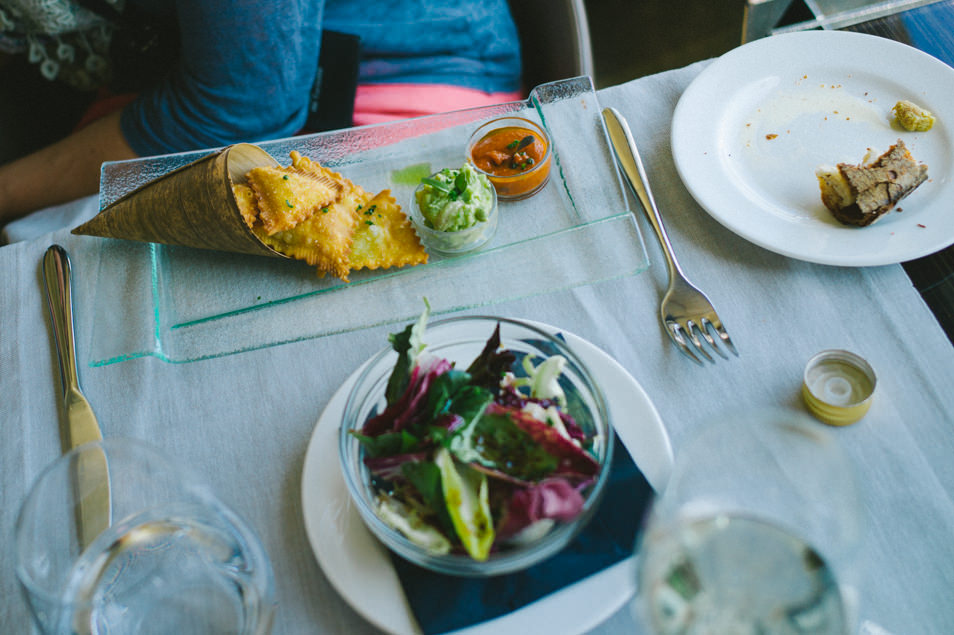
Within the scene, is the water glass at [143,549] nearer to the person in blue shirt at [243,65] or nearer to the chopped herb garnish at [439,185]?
the chopped herb garnish at [439,185]

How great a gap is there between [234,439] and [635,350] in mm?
568

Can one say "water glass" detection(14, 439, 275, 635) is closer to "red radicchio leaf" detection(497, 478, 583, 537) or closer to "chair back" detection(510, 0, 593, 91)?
"red radicchio leaf" detection(497, 478, 583, 537)

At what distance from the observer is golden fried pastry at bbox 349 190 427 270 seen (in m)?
1.04

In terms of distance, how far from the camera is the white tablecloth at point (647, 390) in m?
0.77

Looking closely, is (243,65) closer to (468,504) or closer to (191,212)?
(191,212)

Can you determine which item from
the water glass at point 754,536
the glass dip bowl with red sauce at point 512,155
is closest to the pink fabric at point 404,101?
the glass dip bowl with red sauce at point 512,155

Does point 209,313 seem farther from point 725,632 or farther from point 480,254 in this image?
point 725,632

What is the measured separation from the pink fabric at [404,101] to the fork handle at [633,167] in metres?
0.45

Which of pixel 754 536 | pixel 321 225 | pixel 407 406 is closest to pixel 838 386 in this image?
pixel 754 536

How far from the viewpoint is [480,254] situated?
3.44 feet

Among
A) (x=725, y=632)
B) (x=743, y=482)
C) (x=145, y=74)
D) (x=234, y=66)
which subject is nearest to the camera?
(x=725, y=632)

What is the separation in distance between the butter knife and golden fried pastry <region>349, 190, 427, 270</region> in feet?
1.41

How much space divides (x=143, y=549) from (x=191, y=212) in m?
0.51

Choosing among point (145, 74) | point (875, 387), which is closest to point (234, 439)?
point (875, 387)
